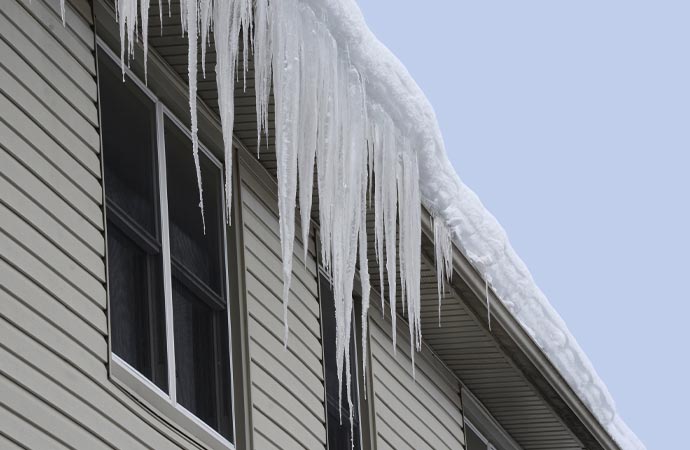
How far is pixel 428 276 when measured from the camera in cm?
985

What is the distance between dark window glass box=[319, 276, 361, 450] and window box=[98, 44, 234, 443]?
137 cm

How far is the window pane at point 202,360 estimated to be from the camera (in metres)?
7.38

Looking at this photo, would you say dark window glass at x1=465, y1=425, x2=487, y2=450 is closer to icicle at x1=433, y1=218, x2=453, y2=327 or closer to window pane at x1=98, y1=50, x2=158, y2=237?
icicle at x1=433, y1=218, x2=453, y2=327

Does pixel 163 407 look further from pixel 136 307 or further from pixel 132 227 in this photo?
pixel 132 227

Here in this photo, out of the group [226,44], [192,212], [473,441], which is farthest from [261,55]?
[473,441]

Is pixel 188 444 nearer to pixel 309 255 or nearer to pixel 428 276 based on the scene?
pixel 309 255

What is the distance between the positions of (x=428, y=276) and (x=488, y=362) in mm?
1525

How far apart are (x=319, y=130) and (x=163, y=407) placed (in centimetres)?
164

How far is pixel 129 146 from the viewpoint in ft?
23.9

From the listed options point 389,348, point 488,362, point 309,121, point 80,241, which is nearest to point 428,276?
point 389,348

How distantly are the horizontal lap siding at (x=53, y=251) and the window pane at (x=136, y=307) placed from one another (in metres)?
0.25

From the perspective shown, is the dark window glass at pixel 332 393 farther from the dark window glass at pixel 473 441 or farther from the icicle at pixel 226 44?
the icicle at pixel 226 44

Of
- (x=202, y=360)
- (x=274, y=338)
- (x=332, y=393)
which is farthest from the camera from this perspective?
(x=332, y=393)

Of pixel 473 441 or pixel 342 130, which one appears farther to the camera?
pixel 473 441
